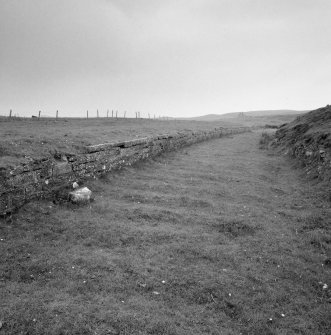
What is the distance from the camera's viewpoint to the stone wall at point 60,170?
7.73 meters

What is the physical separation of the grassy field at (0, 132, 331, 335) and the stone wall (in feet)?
1.47

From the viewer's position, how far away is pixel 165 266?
631cm

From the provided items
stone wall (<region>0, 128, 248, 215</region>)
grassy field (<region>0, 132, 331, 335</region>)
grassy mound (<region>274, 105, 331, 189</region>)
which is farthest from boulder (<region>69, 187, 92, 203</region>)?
grassy mound (<region>274, 105, 331, 189</region>)

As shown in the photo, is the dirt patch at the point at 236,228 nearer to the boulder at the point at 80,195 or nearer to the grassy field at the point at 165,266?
the grassy field at the point at 165,266

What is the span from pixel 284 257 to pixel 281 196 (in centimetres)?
514

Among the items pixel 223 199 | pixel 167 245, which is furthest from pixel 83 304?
pixel 223 199

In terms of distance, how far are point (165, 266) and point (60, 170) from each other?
5177 mm

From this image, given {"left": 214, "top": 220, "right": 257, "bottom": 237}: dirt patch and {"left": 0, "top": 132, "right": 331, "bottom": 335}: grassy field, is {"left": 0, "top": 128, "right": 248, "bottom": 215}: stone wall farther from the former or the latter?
{"left": 214, "top": 220, "right": 257, "bottom": 237}: dirt patch

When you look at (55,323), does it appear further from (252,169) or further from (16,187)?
(252,169)

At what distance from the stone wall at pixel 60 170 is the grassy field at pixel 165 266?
0.45 m

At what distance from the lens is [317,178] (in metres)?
13.3

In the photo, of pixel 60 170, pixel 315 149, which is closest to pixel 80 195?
pixel 60 170

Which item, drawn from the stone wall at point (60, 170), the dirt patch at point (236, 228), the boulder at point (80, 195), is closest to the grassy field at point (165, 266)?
the dirt patch at point (236, 228)

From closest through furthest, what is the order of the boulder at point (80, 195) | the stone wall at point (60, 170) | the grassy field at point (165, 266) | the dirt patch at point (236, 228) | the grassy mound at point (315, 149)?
the grassy field at point (165, 266)
the stone wall at point (60, 170)
the dirt patch at point (236, 228)
the boulder at point (80, 195)
the grassy mound at point (315, 149)
